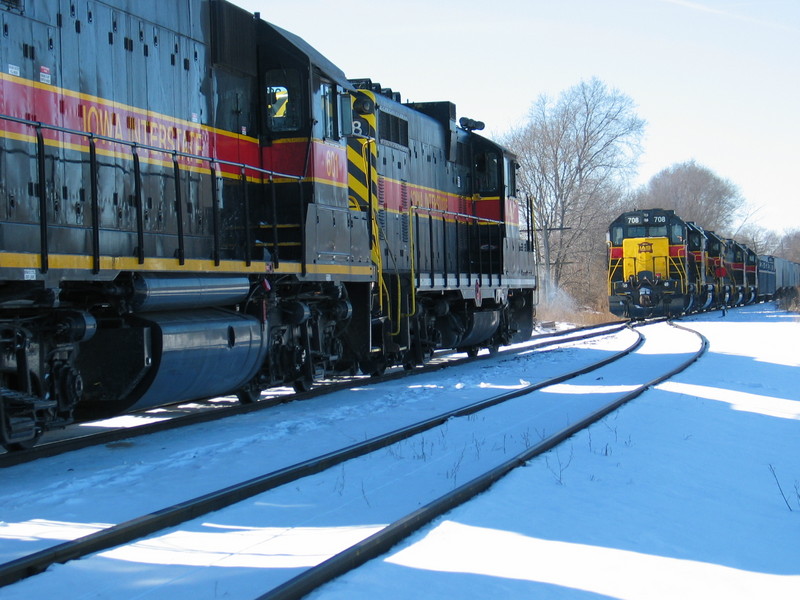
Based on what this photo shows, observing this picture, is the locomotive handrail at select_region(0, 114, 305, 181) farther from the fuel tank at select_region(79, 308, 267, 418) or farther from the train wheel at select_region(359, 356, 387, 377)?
the train wheel at select_region(359, 356, 387, 377)

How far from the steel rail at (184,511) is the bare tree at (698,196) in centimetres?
6754

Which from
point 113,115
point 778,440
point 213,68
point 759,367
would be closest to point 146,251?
point 113,115

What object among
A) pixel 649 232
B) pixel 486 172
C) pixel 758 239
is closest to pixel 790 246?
pixel 758 239

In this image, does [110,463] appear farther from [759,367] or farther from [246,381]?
[759,367]

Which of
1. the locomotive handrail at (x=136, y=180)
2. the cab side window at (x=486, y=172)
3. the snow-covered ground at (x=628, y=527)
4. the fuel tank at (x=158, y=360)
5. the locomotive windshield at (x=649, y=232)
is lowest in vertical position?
the snow-covered ground at (x=628, y=527)

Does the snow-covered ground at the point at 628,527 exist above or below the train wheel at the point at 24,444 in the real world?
below

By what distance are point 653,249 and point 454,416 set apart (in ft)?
71.4

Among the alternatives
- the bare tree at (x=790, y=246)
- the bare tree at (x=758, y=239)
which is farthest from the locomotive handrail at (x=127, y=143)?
the bare tree at (x=790, y=246)

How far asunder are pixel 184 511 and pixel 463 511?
4.85 feet

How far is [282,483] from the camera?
5379 millimetres

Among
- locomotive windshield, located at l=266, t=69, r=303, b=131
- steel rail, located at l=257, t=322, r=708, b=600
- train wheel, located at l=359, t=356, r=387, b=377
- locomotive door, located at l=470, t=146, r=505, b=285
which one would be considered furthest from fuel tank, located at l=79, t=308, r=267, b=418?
locomotive door, located at l=470, t=146, r=505, b=285

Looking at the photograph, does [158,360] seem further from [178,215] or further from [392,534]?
[392,534]

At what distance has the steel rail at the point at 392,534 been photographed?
3.40 m

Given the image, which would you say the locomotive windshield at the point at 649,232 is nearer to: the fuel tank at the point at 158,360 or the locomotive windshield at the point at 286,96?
the locomotive windshield at the point at 286,96
